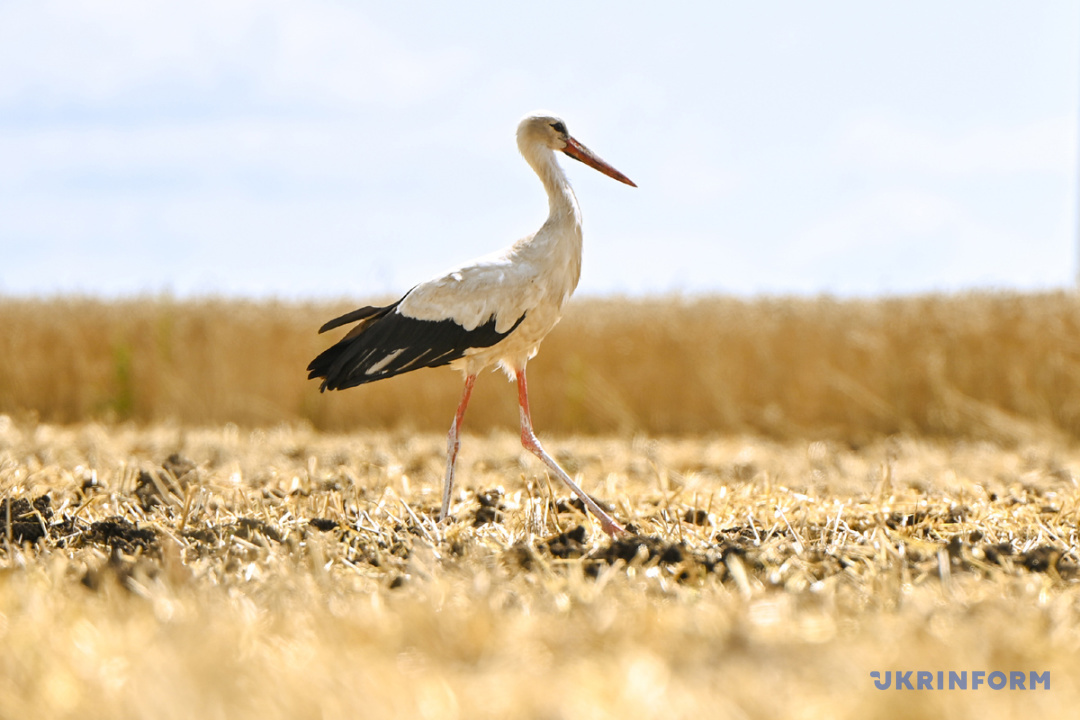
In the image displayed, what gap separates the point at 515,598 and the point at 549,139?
2329 millimetres

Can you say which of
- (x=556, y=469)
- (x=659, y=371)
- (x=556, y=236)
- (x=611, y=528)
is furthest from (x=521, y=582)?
(x=659, y=371)

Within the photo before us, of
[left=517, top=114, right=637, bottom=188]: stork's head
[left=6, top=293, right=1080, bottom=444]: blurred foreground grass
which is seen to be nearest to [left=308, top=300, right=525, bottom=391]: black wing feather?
[left=517, top=114, right=637, bottom=188]: stork's head

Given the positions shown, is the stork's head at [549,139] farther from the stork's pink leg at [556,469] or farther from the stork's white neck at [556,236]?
the stork's pink leg at [556,469]

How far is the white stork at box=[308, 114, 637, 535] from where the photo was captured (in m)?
3.62

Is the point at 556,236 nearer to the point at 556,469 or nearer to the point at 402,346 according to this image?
the point at 402,346

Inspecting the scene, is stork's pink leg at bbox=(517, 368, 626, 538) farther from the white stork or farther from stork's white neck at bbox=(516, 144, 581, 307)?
stork's white neck at bbox=(516, 144, 581, 307)

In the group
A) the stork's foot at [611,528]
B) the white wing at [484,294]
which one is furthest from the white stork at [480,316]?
the stork's foot at [611,528]

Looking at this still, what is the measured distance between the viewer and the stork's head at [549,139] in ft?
13.1

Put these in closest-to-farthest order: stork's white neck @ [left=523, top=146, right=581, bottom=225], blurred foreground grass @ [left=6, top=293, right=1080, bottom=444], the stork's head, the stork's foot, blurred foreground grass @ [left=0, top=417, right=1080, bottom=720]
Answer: blurred foreground grass @ [left=0, top=417, right=1080, bottom=720]
the stork's foot
stork's white neck @ [left=523, top=146, right=581, bottom=225]
the stork's head
blurred foreground grass @ [left=6, top=293, right=1080, bottom=444]

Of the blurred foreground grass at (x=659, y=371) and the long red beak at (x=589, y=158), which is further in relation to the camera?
the blurred foreground grass at (x=659, y=371)

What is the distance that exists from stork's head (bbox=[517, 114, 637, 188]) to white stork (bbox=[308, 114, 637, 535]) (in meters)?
0.15

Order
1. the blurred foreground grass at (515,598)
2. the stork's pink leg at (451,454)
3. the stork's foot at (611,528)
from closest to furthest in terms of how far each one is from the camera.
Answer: the blurred foreground grass at (515,598) < the stork's foot at (611,528) < the stork's pink leg at (451,454)

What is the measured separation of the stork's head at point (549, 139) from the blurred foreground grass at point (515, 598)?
53.0 inches

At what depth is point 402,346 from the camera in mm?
3686
